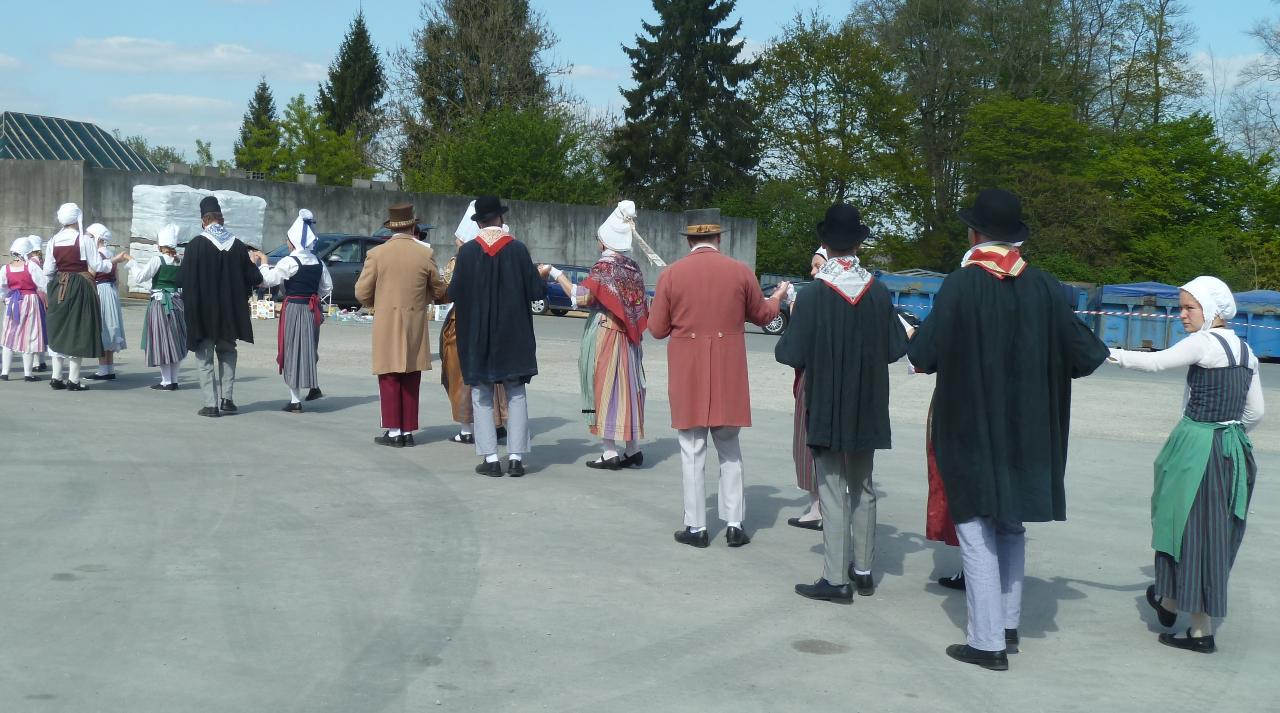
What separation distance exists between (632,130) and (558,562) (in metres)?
52.3

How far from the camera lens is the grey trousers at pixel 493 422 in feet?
30.3

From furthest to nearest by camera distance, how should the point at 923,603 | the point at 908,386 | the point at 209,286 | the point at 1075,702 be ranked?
the point at 908,386 < the point at 209,286 < the point at 923,603 < the point at 1075,702

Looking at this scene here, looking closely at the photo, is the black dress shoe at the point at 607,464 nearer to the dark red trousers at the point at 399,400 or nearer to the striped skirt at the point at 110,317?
the dark red trousers at the point at 399,400

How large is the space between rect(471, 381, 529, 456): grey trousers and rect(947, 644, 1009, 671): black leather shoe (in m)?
4.45

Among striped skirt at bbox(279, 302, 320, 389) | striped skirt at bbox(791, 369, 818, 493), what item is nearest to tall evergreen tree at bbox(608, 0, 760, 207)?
striped skirt at bbox(279, 302, 320, 389)

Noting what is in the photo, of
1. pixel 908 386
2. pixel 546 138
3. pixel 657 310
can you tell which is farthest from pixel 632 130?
pixel 657 310

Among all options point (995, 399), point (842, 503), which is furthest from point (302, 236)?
point (995, 399)

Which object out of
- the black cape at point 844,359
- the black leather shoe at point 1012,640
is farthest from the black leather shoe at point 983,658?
the black cape at point 844,359

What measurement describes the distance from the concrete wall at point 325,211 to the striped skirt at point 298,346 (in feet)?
64.7

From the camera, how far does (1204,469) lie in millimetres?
5637

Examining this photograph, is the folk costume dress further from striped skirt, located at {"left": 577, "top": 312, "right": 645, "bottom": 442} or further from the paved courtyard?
striped skirt, located at {"left": 577, "top": 312, "right": 645, "bottom": 442}

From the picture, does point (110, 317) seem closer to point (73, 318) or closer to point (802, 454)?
point (73, 318)

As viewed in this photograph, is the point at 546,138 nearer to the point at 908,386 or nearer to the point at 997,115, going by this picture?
the point at 997,115

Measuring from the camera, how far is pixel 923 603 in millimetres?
6328
